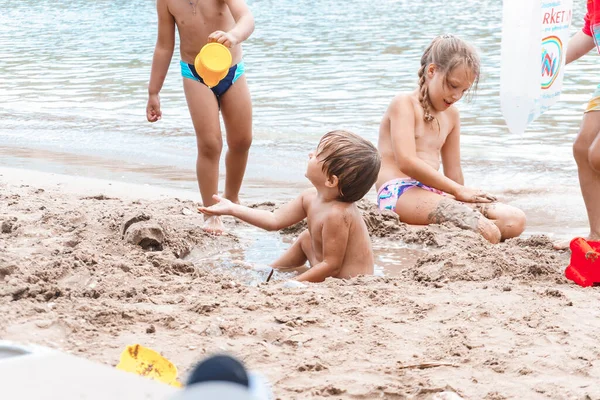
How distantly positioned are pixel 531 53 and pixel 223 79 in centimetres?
169

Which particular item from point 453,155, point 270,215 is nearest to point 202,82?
point 270,215

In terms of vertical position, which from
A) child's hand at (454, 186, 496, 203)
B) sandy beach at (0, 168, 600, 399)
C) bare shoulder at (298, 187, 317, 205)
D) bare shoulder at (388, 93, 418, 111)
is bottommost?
child's hand at (454, 186, 496, 203)

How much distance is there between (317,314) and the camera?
287 cm

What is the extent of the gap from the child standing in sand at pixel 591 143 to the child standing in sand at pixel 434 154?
48 cm

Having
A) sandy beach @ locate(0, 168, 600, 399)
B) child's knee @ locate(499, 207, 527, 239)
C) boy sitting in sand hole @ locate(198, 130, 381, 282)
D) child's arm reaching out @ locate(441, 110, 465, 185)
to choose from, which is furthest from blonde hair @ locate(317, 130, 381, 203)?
child's arm reaching out @ locate(441, 110, 465, 185)

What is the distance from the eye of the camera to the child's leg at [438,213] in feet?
14.7

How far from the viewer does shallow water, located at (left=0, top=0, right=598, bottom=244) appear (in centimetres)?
633

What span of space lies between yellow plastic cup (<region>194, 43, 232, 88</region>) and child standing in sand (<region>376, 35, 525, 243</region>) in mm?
1084

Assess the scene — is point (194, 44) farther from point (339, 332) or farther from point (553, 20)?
point (339, 332)

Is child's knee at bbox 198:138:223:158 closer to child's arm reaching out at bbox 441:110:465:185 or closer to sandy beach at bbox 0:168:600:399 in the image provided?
sandy beach at bbox 0:168:600:399

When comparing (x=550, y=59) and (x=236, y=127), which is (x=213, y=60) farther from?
(x=550, y=59)

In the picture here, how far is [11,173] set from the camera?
6004 millimetres

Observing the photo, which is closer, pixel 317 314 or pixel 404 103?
pixel 317 314

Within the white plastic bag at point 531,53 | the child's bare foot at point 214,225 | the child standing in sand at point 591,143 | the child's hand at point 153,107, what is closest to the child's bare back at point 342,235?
the child's bare foot at point 214,225
